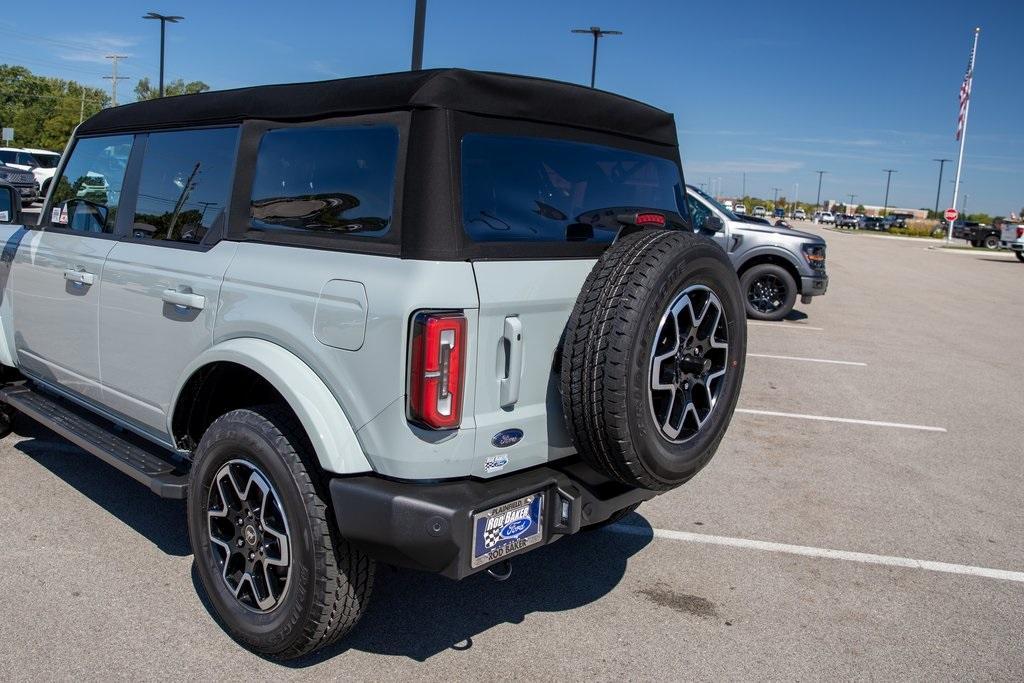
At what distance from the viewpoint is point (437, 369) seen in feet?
8.69

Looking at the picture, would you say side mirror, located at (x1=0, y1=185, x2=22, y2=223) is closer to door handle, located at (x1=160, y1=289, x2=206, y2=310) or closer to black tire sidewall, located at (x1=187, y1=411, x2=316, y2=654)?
door handle, located at (x1=160, y1=289, x2=206, y2=310)

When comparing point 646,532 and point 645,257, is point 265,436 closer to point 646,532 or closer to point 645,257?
point 645,257

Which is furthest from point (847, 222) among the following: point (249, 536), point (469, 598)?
point (249, 536)

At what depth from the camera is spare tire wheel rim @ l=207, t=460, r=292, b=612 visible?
299 cm

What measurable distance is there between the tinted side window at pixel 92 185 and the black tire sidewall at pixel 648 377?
2.67 metres

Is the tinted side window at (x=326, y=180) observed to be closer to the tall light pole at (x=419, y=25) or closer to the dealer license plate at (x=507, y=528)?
the dealer license plate at (x=507, y=528)

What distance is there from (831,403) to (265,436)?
19.5ft

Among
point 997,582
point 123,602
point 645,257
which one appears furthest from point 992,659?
point 123,602

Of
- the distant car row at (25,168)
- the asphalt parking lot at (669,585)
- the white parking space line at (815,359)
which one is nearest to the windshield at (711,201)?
the white parking space line at (815,359)

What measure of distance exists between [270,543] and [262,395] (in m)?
0.69

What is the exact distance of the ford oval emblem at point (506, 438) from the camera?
285 cm

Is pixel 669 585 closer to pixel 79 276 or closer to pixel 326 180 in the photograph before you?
pixel 326 180

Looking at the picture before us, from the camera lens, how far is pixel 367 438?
2.75 meters

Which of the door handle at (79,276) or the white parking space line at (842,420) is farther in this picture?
the white parking space line at (842,420)
